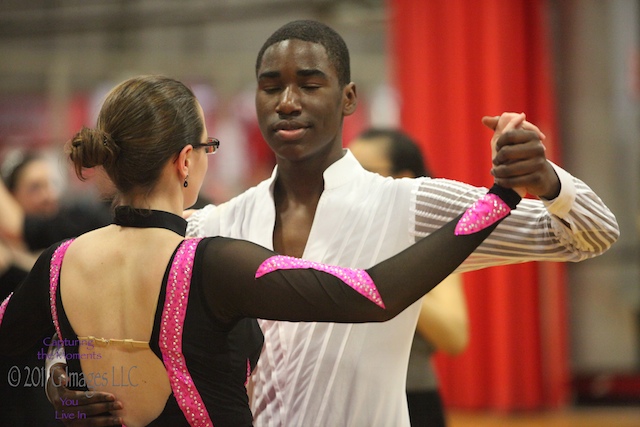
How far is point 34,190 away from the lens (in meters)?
3.98

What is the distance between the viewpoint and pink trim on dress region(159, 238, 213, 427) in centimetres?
156

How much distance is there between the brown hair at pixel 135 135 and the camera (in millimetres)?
1622

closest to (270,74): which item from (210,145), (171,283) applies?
(210,145)

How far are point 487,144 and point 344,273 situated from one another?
174 inches

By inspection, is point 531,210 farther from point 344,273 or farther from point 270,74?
point 270,74

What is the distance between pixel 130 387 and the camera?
1.62 metres

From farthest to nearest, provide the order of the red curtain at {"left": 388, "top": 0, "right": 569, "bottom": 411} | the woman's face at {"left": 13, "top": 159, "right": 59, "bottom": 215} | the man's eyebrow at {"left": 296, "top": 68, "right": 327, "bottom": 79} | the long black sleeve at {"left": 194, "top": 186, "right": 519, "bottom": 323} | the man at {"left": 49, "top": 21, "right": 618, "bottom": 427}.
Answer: the red curtain at {"left": 388, "top": 0, "right": 569, "bottom": 411} < the woman's face at {"left": 13, "top": 159, "right": 59, "bottom": 215} < the man's eyebrow at {"left": 296, "top": 68, "right": 327, "bottom": 79} < the man at {"left": 49, "top": 21, "right": 618, "bottom": 427} < the long black sleeve at {"left": 194, "top": 186, "right": 519, "bottom": 323}

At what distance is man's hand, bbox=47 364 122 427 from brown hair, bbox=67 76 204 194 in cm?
42

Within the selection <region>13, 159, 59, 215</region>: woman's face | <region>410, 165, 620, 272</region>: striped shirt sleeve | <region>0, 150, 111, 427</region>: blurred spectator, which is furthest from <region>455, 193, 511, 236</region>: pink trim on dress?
<region>13, 159, 59, 215</region>: woman's face

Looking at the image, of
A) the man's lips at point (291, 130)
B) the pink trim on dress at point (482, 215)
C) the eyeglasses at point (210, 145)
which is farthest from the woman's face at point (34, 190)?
the pink trim on dress at point (482, 215)

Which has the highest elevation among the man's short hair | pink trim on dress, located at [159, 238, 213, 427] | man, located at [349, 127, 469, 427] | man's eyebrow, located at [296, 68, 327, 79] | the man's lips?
the man's short hair

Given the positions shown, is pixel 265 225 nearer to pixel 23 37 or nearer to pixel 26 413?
pixel 26 413

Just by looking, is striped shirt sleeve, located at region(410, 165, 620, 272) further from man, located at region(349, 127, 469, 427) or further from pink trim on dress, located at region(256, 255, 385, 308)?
man, located at region(349, 127, 469, 427)

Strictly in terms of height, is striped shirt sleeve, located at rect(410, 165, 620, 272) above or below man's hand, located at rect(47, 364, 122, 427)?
above
